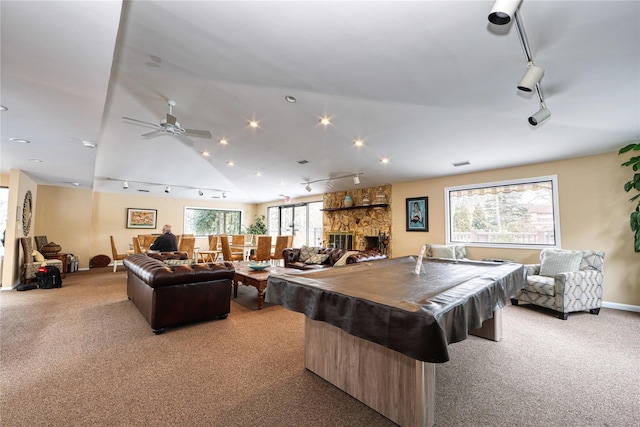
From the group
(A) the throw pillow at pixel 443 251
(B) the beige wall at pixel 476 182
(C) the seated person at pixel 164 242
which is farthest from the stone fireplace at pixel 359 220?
(C) the seated person at pixel 164 242

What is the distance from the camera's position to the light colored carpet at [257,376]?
1.75 meters

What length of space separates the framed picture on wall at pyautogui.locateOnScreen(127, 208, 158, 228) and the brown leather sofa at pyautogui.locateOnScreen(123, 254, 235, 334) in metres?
6.47

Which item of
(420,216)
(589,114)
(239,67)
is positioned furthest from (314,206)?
(589,114)

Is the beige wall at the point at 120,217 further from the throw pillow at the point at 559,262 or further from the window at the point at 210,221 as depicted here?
the throw pillow at the point at 559,262

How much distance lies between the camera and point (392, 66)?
9.04 feet

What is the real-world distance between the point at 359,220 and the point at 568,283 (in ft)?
15.6

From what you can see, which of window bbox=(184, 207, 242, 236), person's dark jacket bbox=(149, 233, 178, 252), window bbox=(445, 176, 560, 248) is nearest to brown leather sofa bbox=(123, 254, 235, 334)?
person's dark jacket bbox=(149, 233, 178, 252)

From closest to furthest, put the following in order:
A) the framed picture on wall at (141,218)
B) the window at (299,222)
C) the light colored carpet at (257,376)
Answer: the light colored carpet at (257,376)
the framed picture on wall at (141,218)
the window at (299,222)

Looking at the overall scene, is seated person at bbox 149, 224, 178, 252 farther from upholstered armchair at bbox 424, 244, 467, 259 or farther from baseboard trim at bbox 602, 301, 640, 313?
baseboard trim at bbox 602, 301, 640, 313

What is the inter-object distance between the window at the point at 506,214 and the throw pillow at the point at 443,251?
53 centimetres

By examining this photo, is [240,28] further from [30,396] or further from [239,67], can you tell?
[30,396]

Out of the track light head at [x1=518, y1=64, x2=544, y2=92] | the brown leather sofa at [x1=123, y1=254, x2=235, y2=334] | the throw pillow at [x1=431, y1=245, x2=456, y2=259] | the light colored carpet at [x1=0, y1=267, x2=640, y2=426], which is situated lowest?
the light colored carpet at [x1=0, y1=267, x2=640, y2=426]

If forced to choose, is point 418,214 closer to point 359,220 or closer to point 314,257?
point 359,220

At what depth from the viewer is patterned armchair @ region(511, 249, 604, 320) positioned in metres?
3.66
